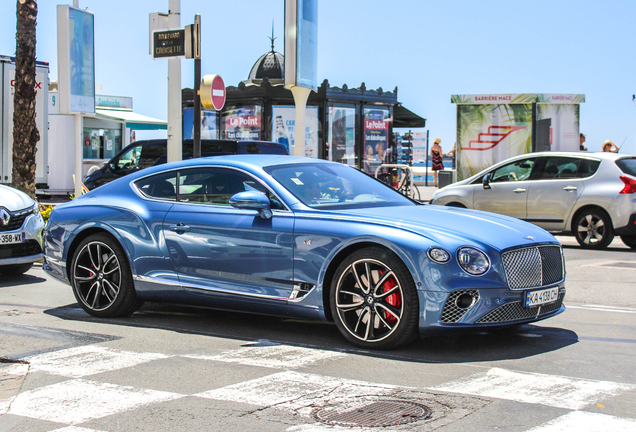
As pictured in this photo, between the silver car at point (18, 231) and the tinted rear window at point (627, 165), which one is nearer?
the silver car at point (18, 231)

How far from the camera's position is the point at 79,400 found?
4.48 meters

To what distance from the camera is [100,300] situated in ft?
23.1

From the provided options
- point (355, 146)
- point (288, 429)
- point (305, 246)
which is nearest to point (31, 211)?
point (305, 246)

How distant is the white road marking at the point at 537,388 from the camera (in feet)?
14.5

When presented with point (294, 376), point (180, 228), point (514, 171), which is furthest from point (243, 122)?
point (294, 376)

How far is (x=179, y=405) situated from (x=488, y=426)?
64.5 inches

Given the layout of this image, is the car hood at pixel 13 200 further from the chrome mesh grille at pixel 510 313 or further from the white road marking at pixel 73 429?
the chrome mesh grille at pixel 510 313

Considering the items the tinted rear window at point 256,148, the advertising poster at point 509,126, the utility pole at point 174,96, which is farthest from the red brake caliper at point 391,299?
the advertising poster at point 509,126

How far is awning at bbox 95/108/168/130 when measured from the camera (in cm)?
2698

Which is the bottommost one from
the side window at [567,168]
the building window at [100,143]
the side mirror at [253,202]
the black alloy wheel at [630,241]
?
the black alloy wheel at [630,241]

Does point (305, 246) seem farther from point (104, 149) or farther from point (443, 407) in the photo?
point (104, 149)

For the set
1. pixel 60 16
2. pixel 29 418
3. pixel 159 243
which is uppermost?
pixel 60 16

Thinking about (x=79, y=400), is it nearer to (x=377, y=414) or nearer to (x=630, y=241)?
(x=377, y=414)

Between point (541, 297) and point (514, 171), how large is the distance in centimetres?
876
